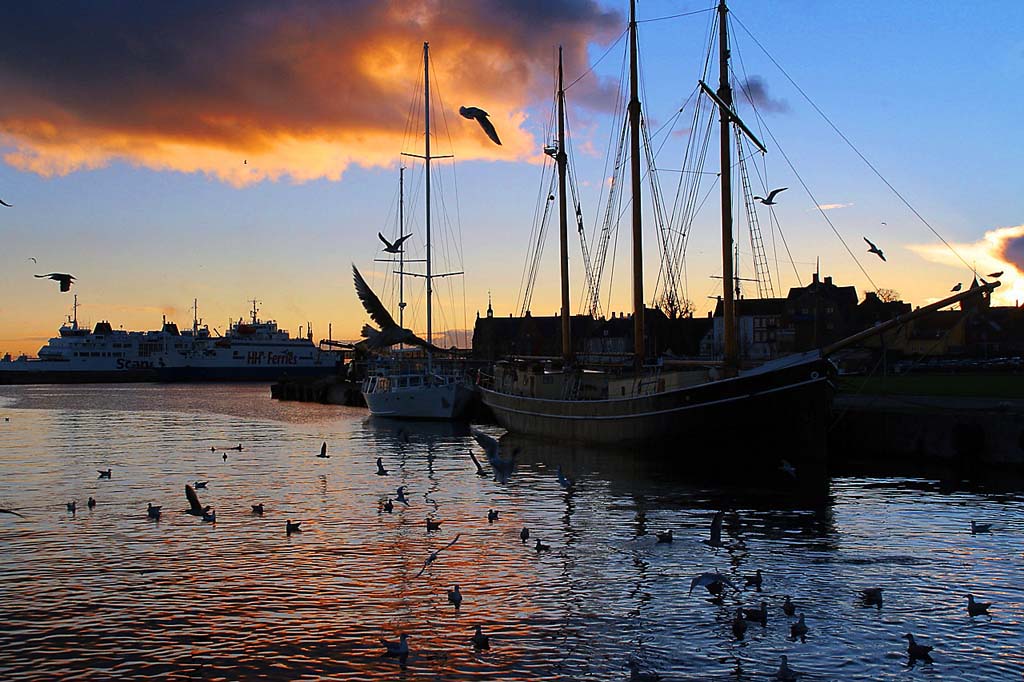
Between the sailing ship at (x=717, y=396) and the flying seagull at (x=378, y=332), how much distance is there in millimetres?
8325

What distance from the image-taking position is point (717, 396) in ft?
111

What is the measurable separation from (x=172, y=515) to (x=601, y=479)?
1332 centimetres

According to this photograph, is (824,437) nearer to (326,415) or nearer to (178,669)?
(178,669)

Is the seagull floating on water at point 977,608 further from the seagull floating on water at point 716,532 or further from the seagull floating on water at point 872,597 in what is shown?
the seagull floating on water at point 716,532

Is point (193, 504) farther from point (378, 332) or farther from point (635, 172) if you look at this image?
point (635, 172)

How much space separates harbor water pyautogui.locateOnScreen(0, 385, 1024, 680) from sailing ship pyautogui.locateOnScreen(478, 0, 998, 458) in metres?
1.21

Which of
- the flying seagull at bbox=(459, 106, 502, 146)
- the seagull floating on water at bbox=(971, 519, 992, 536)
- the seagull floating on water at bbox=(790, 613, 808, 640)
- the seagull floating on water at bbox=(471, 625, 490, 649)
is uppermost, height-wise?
the flying seagull at bbox=(459, 106, 502, 146)

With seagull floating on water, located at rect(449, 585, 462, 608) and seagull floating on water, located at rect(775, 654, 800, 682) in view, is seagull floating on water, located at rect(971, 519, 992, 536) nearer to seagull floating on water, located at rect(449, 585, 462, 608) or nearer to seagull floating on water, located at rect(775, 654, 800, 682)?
seagull floating on water, located at rect(775, 654, 800, 682)

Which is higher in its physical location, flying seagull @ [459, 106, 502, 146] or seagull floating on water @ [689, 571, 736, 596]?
flying seagull @ [459, 106, 502, 146]

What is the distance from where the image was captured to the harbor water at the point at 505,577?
13805mm

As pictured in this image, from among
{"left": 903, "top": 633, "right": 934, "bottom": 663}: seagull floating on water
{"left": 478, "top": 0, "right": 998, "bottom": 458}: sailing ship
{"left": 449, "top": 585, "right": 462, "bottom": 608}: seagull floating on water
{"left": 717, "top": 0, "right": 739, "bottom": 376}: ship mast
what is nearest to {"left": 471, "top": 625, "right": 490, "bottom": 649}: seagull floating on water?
{"left": 449, "top": 585, "right": 462, "bottom": 608}: seagull floating on water

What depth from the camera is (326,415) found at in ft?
278

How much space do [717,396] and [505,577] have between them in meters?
16.9

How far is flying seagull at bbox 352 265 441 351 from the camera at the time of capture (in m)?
35.5
